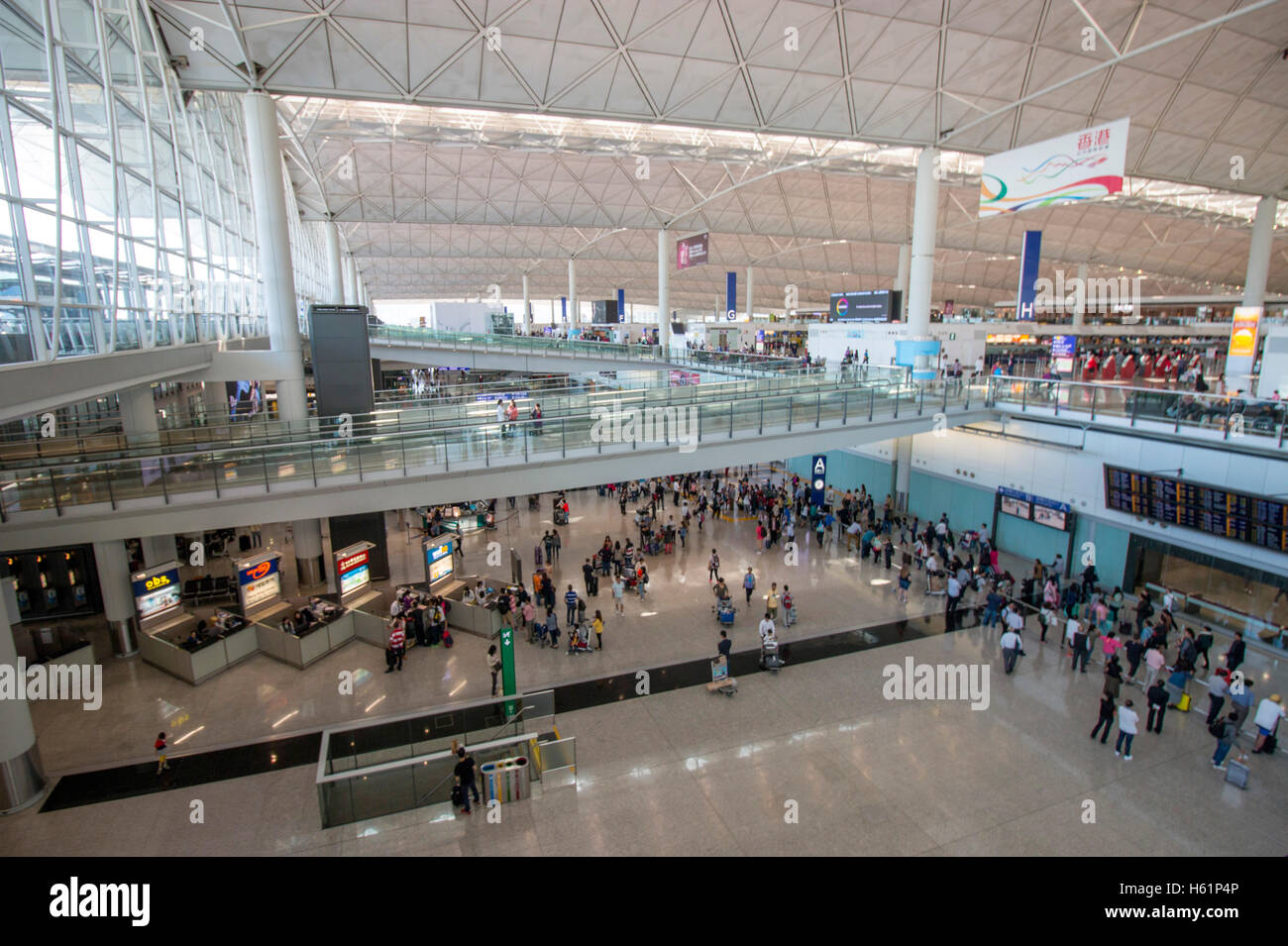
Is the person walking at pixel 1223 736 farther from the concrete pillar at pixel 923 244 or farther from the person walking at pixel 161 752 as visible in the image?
A: the person walking at pixel 161 752

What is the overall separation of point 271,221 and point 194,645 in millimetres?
10267

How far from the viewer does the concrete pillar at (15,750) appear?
8.78 meters

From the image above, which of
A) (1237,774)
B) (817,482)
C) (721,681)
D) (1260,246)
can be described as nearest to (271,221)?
(721,681)

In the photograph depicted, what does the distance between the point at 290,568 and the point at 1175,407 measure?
78.2ft

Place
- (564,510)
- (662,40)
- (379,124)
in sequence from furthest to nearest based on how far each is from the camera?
(379,124), (564,510), (662,40)

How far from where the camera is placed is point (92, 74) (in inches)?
468

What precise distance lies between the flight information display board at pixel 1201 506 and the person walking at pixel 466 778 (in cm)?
1618

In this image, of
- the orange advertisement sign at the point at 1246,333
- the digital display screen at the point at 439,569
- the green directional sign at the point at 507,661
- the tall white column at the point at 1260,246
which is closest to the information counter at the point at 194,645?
the digital display screen at the point at 439,569

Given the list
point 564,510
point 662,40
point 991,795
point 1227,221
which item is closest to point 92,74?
point 662,40

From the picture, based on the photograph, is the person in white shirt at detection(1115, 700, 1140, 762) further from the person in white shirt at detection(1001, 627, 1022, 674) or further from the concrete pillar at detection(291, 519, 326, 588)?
the concrete pillar at detection(291, 519, 326, 588)

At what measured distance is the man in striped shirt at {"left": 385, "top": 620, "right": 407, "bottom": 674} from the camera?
1337 centimetres

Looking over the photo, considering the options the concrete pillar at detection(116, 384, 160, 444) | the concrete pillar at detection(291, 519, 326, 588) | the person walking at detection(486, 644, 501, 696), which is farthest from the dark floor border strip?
the concrete pillar at detection(291, 519, 326, 588)

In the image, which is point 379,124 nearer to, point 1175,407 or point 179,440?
point 179,440
